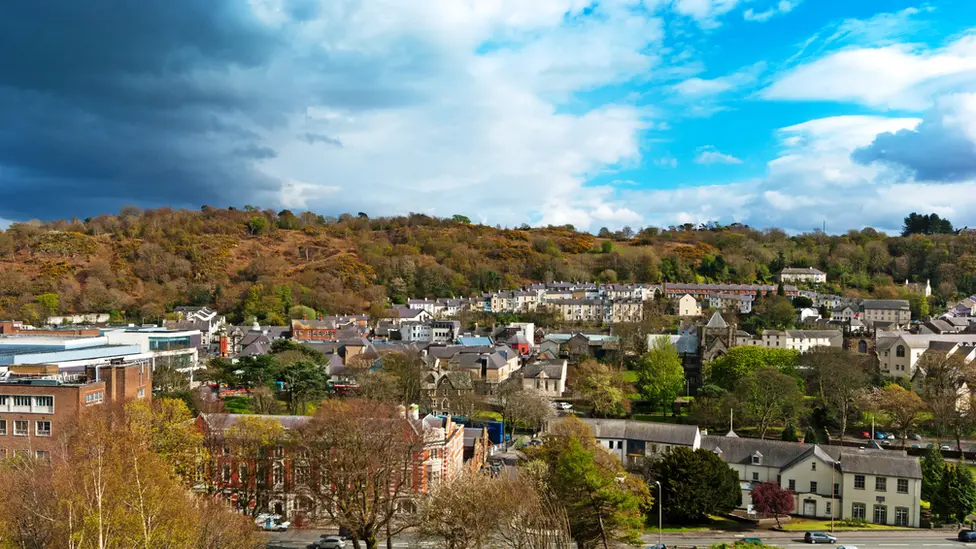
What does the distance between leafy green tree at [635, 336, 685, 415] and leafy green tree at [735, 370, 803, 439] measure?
268 inches

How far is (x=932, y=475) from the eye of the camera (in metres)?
34.8

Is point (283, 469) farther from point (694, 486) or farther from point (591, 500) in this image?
point (694, 486)

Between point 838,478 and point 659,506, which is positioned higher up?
point 838,478

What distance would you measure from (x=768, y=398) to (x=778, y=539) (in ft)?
60.6

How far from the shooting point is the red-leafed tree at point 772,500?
107 feet

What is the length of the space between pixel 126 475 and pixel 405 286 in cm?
9798

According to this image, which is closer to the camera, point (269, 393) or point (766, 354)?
point (269, 393)

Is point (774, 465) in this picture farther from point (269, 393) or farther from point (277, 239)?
point (277, 239)

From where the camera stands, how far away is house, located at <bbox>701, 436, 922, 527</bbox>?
34.2 metres

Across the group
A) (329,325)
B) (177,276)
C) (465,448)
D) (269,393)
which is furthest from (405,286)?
(465,448)

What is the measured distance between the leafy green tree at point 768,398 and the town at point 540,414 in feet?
0.69

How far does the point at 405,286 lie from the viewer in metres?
119

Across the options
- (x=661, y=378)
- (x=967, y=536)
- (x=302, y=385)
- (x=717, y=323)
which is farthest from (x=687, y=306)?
(x=967, y=536)

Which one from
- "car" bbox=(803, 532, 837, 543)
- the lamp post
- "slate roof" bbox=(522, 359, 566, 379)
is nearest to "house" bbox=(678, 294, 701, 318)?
"slate roof" bbox=(522, 359, 566, 379)
